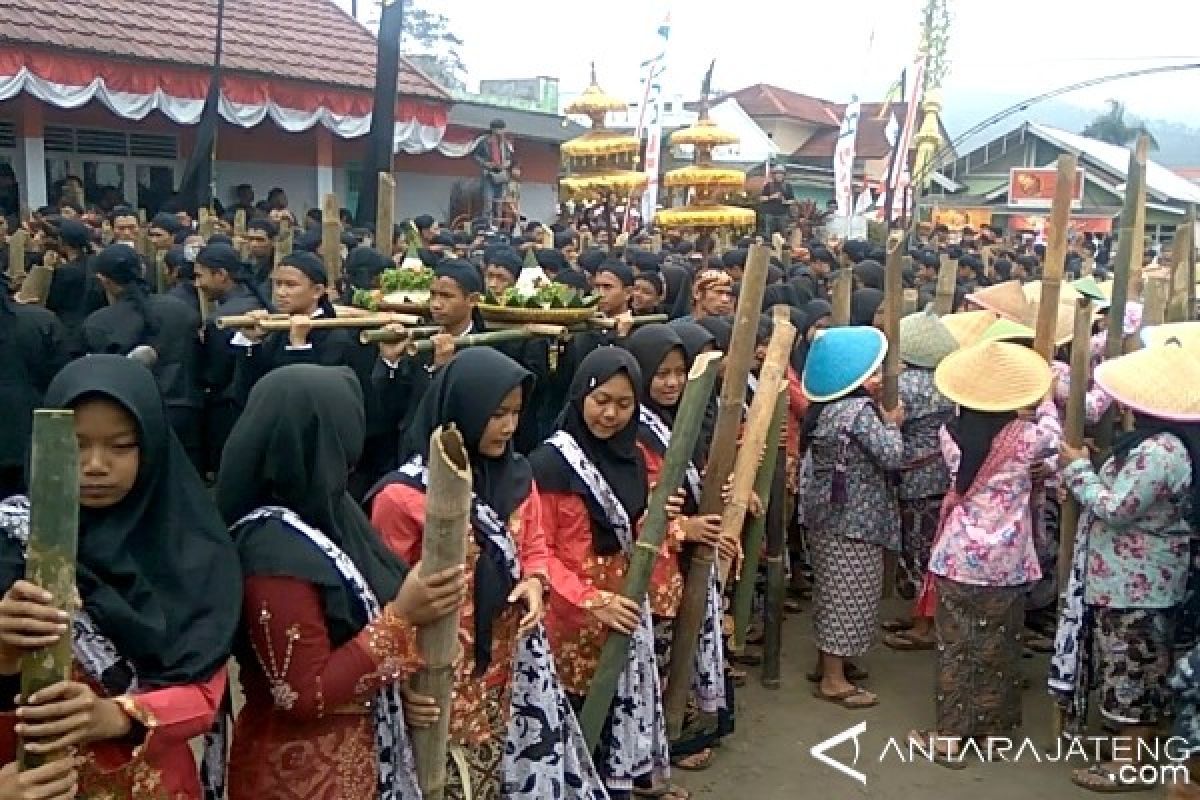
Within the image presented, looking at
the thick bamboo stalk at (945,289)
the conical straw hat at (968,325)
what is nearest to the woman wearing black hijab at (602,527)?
the conical straw hat at (968,325)

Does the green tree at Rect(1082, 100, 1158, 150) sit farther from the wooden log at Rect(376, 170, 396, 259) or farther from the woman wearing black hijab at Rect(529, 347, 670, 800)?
the woman wearing black hijab at Rect(529, 347, 670, 800)

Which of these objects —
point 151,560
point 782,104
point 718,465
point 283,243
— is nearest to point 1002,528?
point 718,465

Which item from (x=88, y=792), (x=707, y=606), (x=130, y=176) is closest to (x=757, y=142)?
(x=130, y=176)

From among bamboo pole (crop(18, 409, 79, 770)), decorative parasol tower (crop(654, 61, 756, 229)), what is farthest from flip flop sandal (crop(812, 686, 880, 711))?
decorative parasol tower (crop(654, 61, 756, 229))

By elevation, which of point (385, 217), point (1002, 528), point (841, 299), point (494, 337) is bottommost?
point (1002, 528)

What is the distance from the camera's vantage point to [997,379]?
14.5ft

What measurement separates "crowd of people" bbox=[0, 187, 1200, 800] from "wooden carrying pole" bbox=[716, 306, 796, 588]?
13cm

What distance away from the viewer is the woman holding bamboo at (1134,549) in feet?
13.0

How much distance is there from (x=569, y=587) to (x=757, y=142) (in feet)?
115

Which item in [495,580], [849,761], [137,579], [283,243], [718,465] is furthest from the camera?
[283,243]

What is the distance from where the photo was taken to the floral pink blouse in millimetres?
4426

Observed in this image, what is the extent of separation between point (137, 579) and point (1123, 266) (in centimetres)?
423

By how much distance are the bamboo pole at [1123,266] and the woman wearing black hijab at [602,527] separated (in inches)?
92.5

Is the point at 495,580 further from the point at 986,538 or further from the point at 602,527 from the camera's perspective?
the point at 986,538
